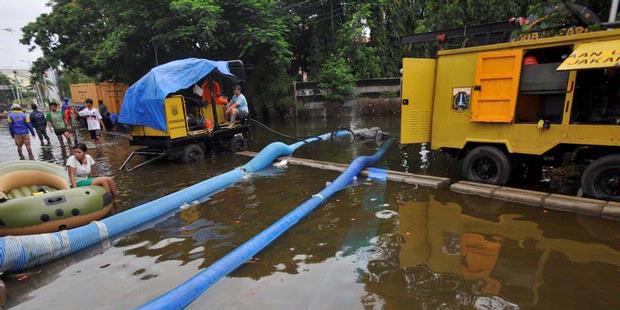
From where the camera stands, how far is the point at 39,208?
18.1 ft

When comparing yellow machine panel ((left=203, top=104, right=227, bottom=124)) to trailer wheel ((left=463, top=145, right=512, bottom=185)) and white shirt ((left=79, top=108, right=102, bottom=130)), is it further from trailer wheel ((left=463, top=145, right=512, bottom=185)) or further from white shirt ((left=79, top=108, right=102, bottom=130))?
trailer wheel ((left=463, top=145, right=512, bottom=185))

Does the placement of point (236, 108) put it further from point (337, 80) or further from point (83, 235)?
point (337, 80)

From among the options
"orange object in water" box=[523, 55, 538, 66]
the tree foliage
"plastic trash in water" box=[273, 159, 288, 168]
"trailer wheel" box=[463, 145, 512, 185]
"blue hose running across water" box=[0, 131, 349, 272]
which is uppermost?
the tree foliage

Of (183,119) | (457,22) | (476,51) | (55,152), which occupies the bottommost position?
(55,152)

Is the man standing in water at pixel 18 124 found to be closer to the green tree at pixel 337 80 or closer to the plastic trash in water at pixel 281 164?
the plastic trash in water at pixel 281 164

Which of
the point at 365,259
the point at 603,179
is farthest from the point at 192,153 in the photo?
the point at 603,179

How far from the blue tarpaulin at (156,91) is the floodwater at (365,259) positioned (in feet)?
11.6

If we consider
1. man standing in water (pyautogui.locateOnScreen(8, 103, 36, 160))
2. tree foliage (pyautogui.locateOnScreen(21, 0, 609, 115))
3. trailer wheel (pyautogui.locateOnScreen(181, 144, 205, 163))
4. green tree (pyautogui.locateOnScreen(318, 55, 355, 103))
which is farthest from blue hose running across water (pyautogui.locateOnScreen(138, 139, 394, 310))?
green tree (pyautogui.locateOnScreen(318, 55, 355, 103))

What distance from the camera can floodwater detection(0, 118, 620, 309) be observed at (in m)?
3.89

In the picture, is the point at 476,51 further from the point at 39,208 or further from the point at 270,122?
the point at 270,122

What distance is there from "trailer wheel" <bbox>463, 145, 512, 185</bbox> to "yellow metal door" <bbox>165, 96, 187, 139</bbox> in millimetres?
7724

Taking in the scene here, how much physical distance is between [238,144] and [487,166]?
805cm

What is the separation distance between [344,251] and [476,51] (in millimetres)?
4677

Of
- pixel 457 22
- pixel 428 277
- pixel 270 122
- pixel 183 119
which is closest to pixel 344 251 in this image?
pixel 428 277
